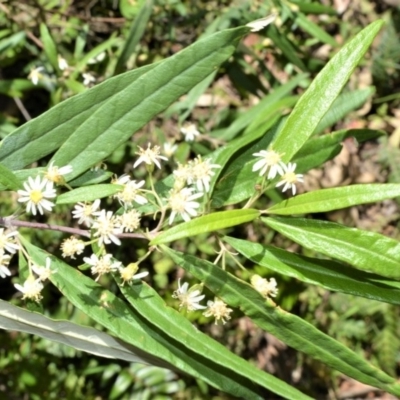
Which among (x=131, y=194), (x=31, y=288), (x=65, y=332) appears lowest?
(x=65, y=332)

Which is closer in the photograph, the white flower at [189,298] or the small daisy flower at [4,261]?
the small daisy flower at [4,261]

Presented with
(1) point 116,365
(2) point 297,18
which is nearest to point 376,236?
(2) point 297,18

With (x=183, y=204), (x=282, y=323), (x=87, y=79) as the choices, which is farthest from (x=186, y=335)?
(x=87, y=79)

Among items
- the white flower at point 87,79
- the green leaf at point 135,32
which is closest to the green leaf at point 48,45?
the white flower at point 87,79

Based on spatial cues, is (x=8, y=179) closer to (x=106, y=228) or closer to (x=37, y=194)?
(x=37, y=194)

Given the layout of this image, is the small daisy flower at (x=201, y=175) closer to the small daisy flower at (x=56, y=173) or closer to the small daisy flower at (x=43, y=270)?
the small daisy flower at (x=56, y=173)

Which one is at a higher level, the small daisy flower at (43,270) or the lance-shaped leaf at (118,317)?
the small daisy flower at (43,270)
